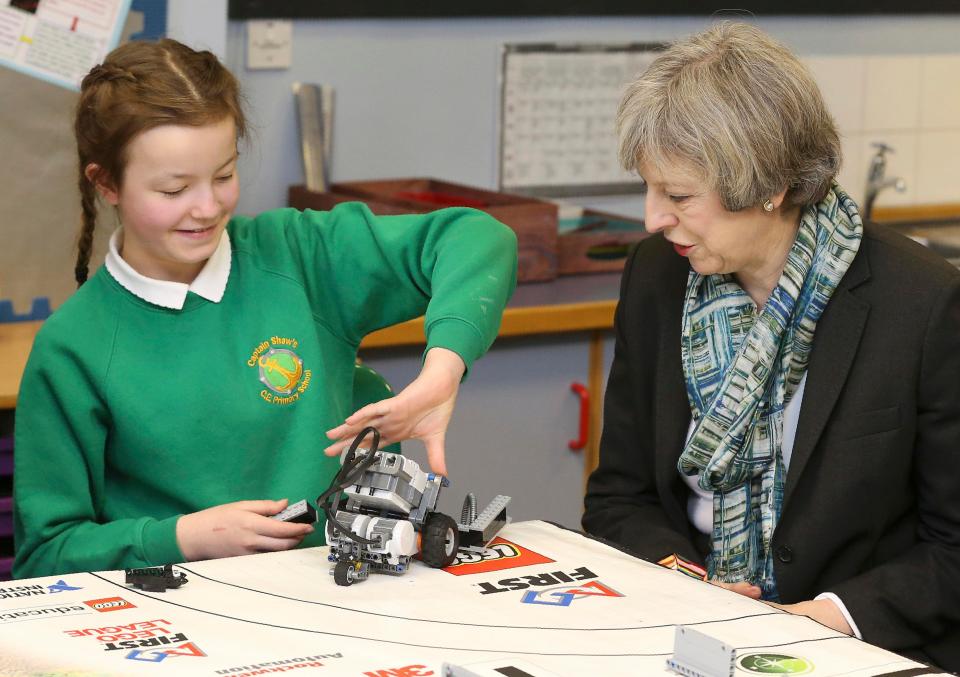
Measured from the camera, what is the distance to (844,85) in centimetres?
354

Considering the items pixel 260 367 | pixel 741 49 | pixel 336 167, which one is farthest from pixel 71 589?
pixel 336 167

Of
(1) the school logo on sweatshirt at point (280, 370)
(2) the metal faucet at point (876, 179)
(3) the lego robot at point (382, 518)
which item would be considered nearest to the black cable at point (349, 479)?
(3) the lego robot at point (382, 518)

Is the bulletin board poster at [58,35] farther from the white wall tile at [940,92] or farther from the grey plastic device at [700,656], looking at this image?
the white wall tile at [940,92]

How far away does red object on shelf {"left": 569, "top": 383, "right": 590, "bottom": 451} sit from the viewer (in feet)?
8.77

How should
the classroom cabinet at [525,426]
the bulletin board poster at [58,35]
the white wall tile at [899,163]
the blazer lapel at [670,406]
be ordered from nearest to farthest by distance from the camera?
the blazer lapel at [670,406] → the bulletin board poster at [58,35] → the classroom cabinet at [525,426] → the white wall tile at [899,163]

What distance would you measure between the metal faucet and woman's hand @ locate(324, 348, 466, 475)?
2322mm

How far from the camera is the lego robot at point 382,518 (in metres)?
1.23

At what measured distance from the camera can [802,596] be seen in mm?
1593

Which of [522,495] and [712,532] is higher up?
[712,532]

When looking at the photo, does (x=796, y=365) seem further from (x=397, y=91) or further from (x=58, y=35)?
(x=397, y=91)

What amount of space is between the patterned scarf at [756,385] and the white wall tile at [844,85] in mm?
1988

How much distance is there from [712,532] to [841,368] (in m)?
0.27

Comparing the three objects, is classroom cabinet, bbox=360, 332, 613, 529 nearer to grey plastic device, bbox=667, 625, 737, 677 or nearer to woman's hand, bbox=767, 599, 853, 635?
woman's hand, bbox=767, 599, 853, 635

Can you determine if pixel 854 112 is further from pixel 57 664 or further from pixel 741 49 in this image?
pixel 57 664
